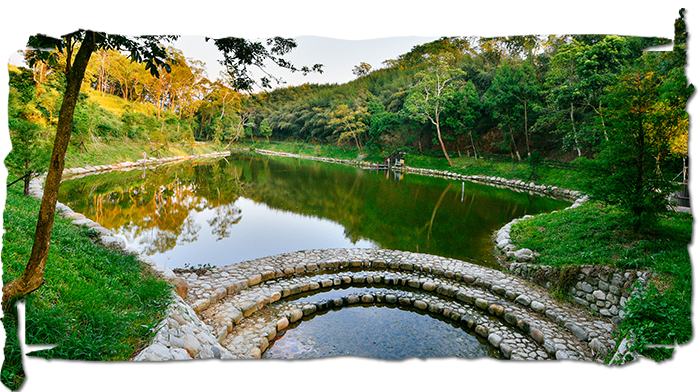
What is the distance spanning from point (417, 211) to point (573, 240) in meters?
4.58

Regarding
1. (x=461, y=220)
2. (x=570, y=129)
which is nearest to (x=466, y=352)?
(x=570, y=129)

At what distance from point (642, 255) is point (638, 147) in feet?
3.42

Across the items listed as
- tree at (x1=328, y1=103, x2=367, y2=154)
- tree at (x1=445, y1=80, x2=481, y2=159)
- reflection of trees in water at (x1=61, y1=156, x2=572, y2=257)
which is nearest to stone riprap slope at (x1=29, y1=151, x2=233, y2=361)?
reflection of trees in water at (x1=61, y1=156, x2=572, y2=257)

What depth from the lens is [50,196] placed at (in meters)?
2.05

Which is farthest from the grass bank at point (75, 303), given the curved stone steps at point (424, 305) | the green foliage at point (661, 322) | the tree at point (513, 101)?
A: the tree at point (513, 101)

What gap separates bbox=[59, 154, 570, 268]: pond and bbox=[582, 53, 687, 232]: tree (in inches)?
84.0

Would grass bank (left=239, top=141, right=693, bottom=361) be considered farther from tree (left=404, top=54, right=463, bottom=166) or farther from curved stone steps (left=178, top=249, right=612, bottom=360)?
tree (left=404, top=54, right=463, bottom=166)

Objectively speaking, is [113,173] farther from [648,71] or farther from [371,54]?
[648,71]

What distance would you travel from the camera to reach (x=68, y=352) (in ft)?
6.48

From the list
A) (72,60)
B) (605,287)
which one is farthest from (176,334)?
(605,287)

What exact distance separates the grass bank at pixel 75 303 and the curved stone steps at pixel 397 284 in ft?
2.25

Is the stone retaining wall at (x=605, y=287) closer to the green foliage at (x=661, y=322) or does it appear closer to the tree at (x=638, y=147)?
the green foliage at (x=661, y=322)

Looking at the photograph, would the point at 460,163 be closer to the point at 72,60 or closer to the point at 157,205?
the point at 157,205

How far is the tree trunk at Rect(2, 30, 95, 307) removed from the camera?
2.03 meters
